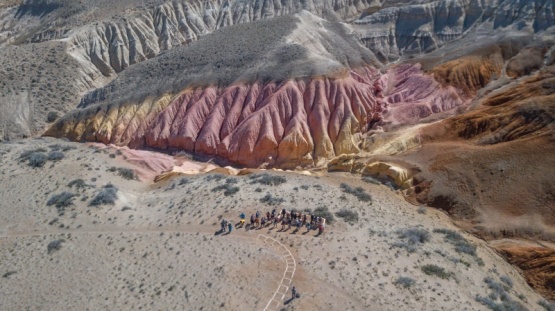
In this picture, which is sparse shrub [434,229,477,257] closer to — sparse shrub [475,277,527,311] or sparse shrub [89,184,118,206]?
sparse shrub [475,277,527,311]

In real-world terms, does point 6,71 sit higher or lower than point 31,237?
higher

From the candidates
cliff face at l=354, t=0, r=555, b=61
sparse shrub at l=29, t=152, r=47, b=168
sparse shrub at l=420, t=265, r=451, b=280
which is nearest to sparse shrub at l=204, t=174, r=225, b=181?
sparse shrub at l=29, t=152, r=47, b=168

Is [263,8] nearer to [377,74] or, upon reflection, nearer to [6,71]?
[377,74]

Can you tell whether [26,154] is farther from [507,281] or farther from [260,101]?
[507,281]

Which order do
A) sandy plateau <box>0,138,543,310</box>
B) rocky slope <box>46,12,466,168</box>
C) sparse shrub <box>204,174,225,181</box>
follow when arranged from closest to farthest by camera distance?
sandy plateau <box>0,138,543,310</box> → sparse shrub <box>204,174,225,181</box> → rocky slope <box>46,12,466,168</box>

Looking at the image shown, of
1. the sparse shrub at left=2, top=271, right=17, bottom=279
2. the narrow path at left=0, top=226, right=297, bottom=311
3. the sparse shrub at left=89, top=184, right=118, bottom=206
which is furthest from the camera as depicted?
the sparse shrub at left=89, top=184, right=118, bottom=206

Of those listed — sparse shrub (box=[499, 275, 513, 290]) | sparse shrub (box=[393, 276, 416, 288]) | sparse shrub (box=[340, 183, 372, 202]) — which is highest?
sparse shrub (box=[340, 183, 372, 202])

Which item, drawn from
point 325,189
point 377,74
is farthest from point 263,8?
point 325,189
